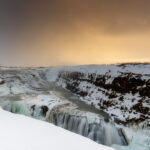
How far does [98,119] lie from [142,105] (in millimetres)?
2020

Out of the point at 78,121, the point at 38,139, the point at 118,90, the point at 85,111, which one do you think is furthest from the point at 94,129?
the point at 38,139

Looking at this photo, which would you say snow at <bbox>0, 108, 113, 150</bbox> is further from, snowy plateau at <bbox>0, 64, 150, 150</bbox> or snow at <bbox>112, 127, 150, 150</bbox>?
snow at <bbox>112, 127, 150, 150</bbox>

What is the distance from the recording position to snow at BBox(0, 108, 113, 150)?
4.90 ft

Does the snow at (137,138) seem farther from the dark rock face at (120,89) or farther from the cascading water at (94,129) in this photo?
the dark rock face at (120,89)

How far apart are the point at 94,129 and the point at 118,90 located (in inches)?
121

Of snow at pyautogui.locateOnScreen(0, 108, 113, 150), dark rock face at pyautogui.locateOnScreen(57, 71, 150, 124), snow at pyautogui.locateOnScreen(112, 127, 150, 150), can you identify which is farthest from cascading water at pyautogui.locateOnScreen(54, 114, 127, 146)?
snow at pyautogui.locateOnScreen(0, 108, 113, 150)

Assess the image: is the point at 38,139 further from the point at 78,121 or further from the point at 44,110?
the point at 44,110

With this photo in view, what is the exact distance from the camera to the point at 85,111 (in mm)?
6410

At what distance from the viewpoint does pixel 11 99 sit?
7.28 m

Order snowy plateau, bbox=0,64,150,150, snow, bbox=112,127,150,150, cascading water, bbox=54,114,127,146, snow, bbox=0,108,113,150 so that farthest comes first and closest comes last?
cascading water, bbox=54,114,127,146
snow, bbox=112,127,150,150
snowy plateau, bbox=0,64,150,150
snow, bbox=0,108,113,150

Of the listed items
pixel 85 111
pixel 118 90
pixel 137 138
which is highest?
pixel 118 90

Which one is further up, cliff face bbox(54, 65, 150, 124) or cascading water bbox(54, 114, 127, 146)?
cliff face bbox(54, 65, 150, 124)

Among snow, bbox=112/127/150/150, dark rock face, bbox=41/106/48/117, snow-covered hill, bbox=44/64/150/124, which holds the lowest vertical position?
snow, bbox=112/127/150/150

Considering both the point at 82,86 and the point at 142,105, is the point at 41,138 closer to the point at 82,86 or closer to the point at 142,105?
the point at 142,105
